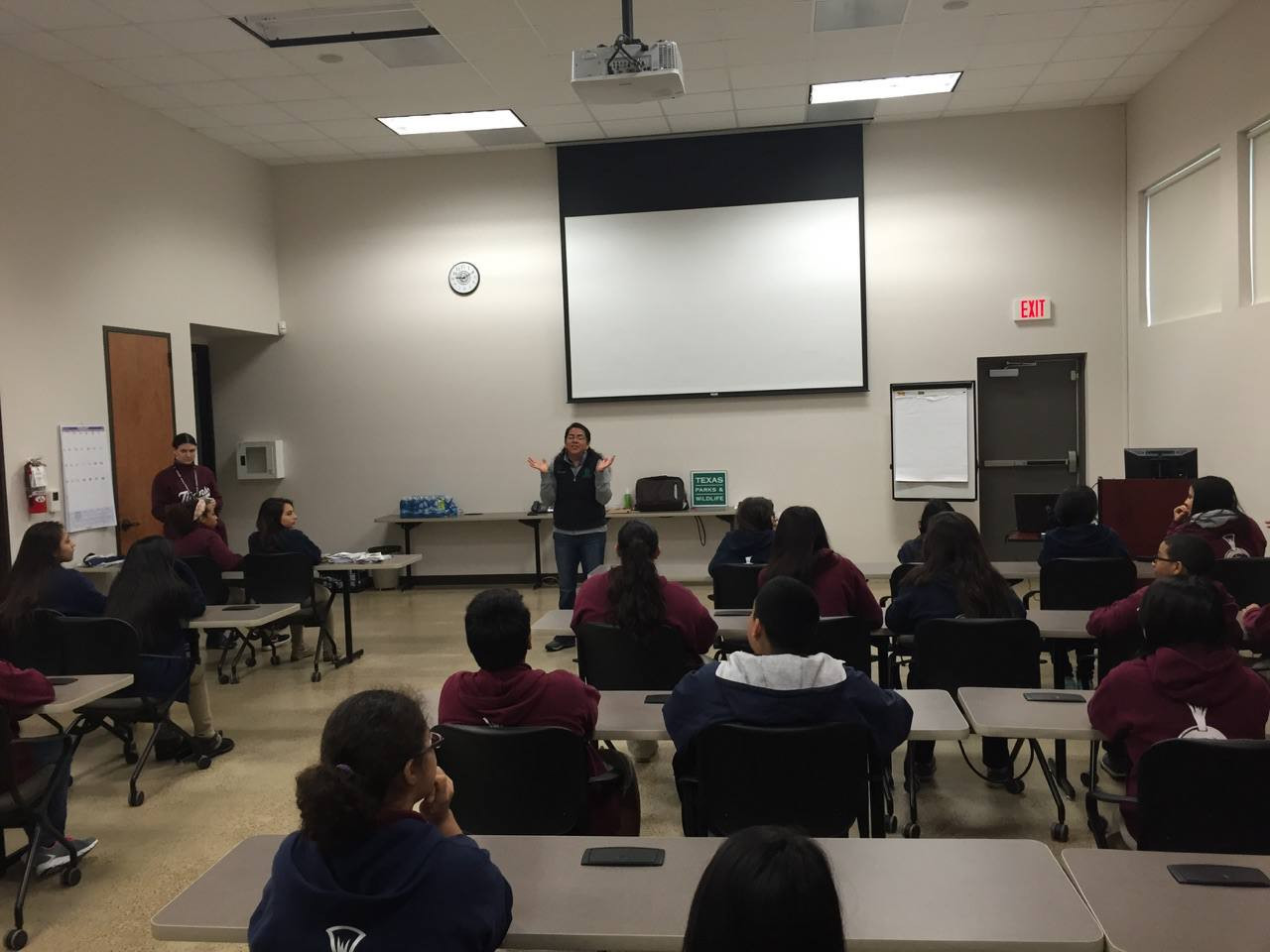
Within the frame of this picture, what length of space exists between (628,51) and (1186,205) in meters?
4.73

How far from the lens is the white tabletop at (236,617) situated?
4277mm

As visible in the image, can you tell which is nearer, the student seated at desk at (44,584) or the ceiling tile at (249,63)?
the student seated at desk at (44,584)

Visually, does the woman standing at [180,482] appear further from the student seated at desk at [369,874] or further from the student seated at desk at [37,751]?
the student seated at desk at [369,874]

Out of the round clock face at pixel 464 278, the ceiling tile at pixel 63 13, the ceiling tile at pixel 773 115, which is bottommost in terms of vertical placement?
the round clock face at pixel 464 278

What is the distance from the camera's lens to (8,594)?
3.90 meters

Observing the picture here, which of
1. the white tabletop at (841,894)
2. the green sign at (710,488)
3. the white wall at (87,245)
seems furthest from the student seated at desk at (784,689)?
the green sign at (710,488)

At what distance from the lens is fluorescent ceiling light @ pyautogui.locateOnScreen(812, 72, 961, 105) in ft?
22.7

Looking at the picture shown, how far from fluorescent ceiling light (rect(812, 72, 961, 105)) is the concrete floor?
4989mm

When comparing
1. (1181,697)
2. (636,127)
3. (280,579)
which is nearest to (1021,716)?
(1181,697)

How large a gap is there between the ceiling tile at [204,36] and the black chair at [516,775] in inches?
200

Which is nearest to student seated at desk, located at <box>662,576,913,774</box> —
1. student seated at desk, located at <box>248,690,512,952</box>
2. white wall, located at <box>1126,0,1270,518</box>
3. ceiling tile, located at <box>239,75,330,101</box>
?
student seated at desk, located at <box>248,690,512,952</box>

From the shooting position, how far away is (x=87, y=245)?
6395 millimetres

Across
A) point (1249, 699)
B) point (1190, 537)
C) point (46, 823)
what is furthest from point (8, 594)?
point (1190, 537)

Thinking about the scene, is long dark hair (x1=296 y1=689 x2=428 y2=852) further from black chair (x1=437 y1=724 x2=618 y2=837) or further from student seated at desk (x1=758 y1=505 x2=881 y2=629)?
student seated at desk (x1=758 y1=505 x2=881 y2=629)
